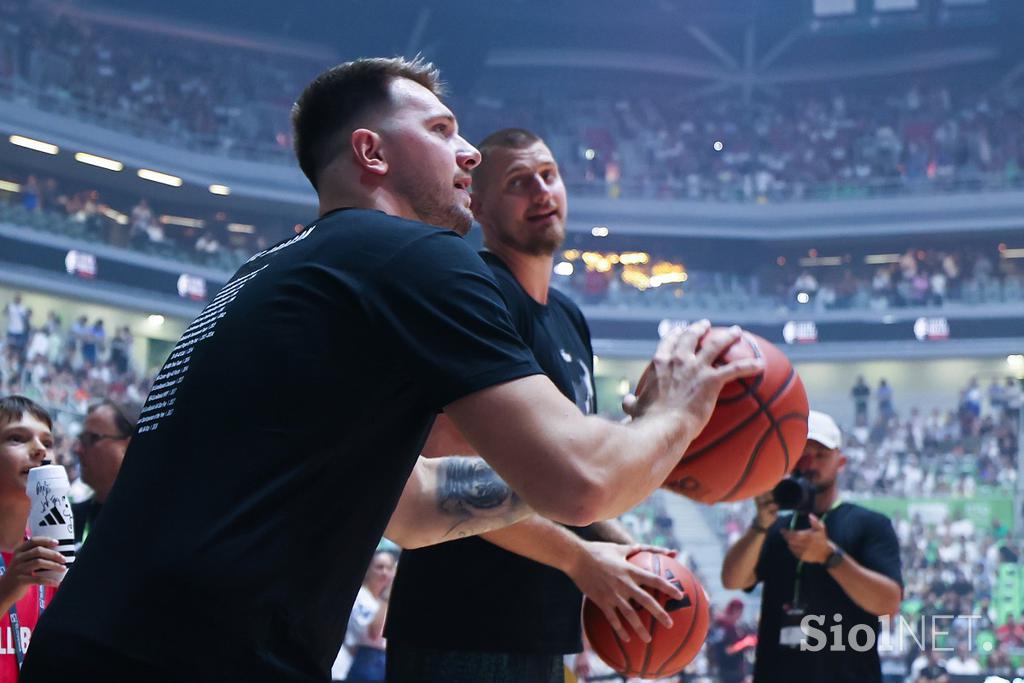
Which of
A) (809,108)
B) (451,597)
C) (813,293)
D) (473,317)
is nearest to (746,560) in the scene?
(451,597)

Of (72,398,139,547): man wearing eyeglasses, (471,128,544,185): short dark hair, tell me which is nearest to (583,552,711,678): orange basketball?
(471,128,544,185): short dark hair

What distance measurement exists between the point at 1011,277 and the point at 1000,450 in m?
6.49

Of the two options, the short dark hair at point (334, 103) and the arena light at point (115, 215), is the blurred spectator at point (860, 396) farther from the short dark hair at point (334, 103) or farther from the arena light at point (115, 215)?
the short dark hair at point (334, 103)

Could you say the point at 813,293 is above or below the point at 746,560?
above

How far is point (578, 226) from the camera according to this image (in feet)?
97.1

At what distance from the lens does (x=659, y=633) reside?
10.6ft

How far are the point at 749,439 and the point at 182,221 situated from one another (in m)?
26.7

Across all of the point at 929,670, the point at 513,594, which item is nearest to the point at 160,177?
the point at 929,670

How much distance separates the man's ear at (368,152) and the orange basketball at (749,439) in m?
0.79

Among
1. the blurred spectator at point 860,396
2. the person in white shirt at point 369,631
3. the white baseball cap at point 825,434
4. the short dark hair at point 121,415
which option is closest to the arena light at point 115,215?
the person in white shirt at point 369,631

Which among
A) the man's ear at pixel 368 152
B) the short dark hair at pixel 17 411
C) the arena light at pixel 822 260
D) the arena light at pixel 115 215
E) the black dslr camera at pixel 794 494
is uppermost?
the arena light at pixel 822 260

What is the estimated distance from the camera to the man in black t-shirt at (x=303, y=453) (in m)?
1.51

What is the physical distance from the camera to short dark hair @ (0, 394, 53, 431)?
12.2 feet

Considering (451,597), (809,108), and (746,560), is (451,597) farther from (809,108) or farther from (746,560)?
(809,108)
